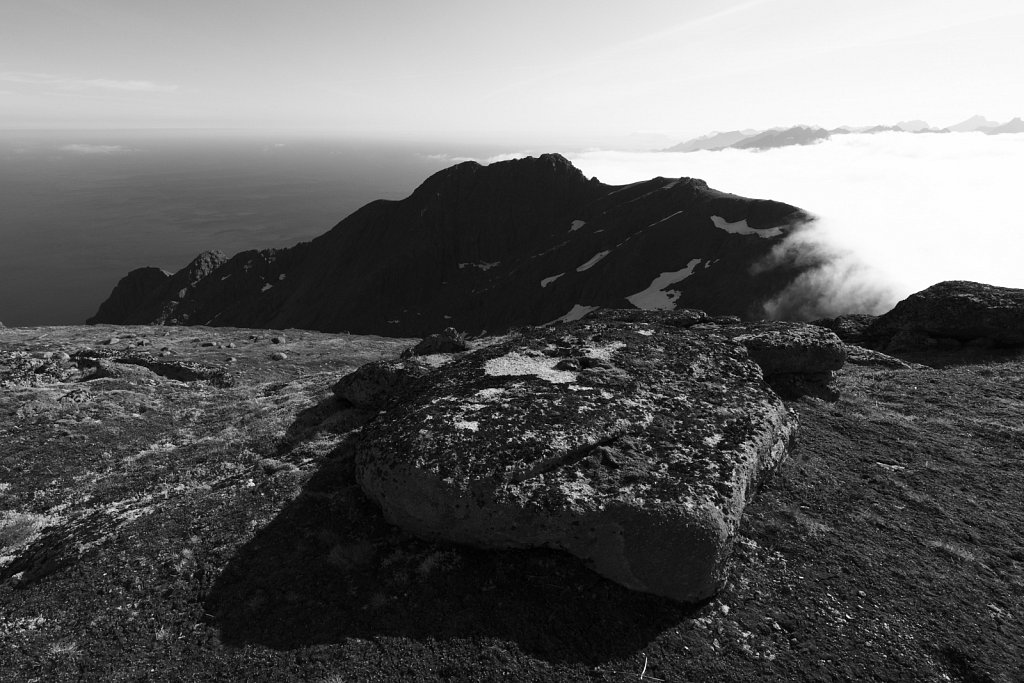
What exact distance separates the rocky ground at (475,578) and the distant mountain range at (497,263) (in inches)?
3295

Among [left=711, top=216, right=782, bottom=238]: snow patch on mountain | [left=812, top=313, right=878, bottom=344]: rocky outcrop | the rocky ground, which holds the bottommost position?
[left=711, top=216, right=782, bottom=238]: snow patch on mountain

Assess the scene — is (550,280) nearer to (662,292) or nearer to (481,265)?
(662,292)

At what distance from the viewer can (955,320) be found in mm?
26922

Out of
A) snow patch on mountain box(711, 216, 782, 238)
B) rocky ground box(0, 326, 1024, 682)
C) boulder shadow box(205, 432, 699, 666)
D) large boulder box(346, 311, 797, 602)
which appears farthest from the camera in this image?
snow patch on mountain box(711, 216, 782, 238)

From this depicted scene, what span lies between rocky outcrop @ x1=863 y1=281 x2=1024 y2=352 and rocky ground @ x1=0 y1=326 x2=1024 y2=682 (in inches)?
463

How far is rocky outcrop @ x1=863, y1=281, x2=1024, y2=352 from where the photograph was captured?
2564 centimetres

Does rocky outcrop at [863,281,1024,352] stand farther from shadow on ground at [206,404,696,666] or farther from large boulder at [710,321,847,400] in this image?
shadow on ground at [206,404,696,666]

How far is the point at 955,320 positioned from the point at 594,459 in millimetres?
28637

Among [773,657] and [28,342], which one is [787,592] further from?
[28,342]

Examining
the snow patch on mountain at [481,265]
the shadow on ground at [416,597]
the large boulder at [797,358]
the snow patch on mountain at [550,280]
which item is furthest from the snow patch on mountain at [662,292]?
the shadow on ground at [416,597]

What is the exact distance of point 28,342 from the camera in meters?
41.8

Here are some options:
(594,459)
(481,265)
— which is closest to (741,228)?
(481,265)

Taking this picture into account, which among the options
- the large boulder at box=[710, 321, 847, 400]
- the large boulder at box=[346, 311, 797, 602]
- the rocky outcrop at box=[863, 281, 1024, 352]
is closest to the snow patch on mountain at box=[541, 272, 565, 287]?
the rocky outcrop at box=[863, 281, 1024, 352]

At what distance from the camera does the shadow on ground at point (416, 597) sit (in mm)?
8922
